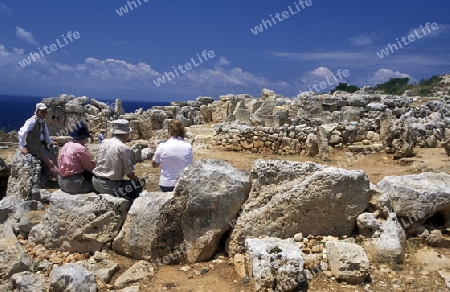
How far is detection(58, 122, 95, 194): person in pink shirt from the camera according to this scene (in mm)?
5629

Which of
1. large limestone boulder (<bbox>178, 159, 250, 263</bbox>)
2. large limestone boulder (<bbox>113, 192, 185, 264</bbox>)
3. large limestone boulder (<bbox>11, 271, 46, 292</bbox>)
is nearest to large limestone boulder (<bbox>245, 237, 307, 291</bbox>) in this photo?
large limestone boulder (<bbox>178, 159, 250, 263</bbox>)

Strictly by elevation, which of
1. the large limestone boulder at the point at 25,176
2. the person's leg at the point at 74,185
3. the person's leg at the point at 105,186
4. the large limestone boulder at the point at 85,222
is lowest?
the large limestone boulder at the point at 85,222

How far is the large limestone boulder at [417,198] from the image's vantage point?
5.21 meters

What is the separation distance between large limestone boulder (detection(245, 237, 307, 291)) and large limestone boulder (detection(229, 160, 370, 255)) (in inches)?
21.7

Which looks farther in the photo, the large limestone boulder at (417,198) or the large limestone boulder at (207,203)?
the large limestone boulder at (417,198)

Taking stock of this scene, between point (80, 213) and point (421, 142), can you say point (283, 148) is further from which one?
point (80, 213)

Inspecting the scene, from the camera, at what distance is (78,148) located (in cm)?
568

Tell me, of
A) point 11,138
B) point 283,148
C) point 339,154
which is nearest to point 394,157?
point 339,154

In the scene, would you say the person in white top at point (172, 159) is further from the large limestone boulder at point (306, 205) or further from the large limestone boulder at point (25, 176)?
the large limestone boulder at point (25, 176)

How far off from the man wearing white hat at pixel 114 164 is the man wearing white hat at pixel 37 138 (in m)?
2.28

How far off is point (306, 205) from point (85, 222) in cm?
273

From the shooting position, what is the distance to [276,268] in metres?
4.19

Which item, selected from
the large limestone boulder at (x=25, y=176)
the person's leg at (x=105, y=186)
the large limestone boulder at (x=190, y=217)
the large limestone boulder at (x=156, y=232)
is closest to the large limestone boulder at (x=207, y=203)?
the large limestone boulder at (x=190, y=217)

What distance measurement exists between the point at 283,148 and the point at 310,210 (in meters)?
8.16
